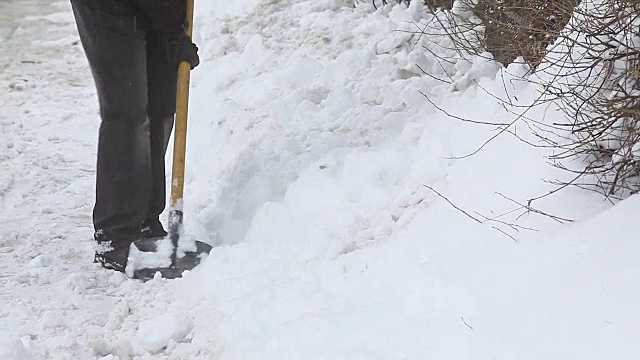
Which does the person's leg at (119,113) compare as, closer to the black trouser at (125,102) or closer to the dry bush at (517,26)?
the black trouser at (125,102)

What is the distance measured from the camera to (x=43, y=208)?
475cm

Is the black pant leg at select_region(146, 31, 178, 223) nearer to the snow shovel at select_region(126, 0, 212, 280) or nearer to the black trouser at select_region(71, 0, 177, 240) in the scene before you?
the black trouser at select_region(71, 0, 177, 240)

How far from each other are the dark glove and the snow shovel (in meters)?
0.04

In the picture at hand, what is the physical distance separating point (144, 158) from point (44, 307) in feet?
2.71

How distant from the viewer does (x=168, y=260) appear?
3.82 meters

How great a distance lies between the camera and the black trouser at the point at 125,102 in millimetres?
3734

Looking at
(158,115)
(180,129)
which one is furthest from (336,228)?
(158,115)

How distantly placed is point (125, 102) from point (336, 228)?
1109mm

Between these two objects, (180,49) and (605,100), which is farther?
(180,49)

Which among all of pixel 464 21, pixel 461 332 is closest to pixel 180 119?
pixel 464 21

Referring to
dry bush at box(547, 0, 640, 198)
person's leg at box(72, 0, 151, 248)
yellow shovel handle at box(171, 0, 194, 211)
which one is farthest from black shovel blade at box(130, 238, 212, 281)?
dry bush at box(547, 0, 640, 198)

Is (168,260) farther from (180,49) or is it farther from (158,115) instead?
(180,49)

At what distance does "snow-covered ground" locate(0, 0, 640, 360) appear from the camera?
2477 mm

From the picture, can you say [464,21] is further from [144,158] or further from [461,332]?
[461,332]
